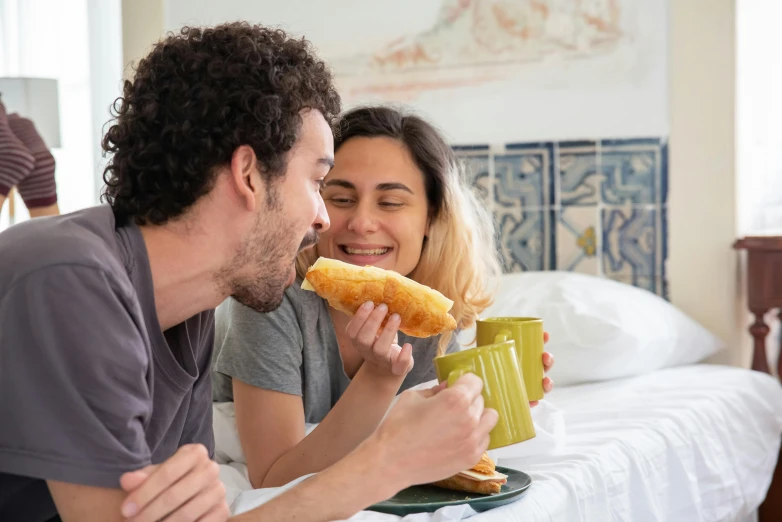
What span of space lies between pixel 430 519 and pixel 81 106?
3.35 metres

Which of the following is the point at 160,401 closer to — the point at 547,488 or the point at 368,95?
the point at 547,488

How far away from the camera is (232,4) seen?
12.0 ft

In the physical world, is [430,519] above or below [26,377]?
below

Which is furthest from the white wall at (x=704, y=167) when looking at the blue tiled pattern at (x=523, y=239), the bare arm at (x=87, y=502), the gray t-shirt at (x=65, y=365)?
the bare arm at (x=87, y=502)

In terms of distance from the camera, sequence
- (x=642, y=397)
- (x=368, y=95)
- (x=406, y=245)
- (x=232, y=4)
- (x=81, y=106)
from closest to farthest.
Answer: (x=406, y=245), (x=642, y=397), (x=368, y=95), (x=232, y=4), (x=81, y=106)

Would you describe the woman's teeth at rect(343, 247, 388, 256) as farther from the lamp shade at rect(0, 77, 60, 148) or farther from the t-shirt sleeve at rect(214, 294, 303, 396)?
the lamp shade at rect(0, 77, 60, 148)

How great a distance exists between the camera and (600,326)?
2.56 meters

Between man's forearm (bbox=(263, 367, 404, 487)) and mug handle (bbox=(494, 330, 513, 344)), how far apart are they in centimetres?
26

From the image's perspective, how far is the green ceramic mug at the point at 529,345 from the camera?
1494 millimetres

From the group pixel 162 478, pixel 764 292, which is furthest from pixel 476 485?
pixel 764 292

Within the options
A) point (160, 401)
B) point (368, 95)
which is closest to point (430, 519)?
point (160, 401)

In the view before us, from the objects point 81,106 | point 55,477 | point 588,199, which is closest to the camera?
point 55,477

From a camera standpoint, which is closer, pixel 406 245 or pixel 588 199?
pixel 406 245

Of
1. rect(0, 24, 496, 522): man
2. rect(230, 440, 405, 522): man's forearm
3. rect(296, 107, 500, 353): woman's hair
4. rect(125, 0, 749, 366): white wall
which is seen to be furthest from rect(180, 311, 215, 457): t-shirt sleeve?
rect(125, 0, 749, 366): white wall
